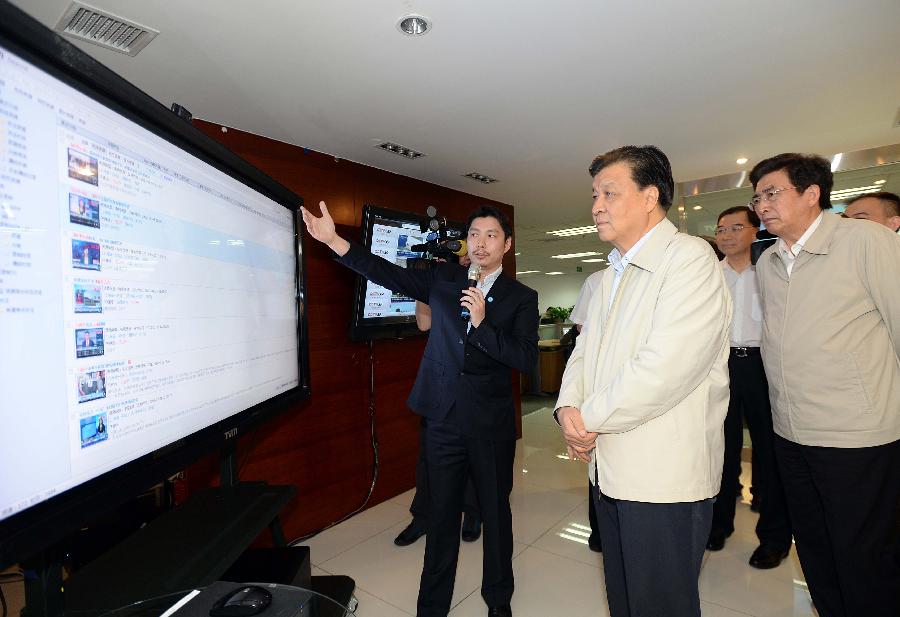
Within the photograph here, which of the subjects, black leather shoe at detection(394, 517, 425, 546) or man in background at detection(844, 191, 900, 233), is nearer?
man in background at detection(844, 191, 900, 233)

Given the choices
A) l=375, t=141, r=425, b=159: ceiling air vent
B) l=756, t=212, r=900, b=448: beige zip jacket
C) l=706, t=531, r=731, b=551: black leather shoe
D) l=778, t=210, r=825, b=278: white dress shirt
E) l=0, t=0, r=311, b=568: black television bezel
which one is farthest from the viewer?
l=375, t=141, r=425, b=159: ceiling air vent

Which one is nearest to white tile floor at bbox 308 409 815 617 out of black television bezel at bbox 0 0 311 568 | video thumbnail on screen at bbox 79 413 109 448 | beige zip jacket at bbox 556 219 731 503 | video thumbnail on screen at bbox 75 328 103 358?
beige zip jacket at bbox 556 219 731 503

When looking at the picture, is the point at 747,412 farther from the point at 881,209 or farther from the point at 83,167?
the point at 83,167

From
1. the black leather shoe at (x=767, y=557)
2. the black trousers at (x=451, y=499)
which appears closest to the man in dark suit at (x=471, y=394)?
the black trousers at (x=451, y=499)

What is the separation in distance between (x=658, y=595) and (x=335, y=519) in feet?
8.01

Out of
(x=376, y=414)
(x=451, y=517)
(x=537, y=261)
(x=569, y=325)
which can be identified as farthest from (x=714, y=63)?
(x=537, y=261)

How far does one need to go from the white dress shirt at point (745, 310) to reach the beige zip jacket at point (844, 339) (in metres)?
0.88

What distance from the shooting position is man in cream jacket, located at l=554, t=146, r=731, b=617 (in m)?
1.11

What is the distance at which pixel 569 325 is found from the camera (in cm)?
841

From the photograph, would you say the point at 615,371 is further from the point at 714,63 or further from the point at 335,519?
the point at 335,519

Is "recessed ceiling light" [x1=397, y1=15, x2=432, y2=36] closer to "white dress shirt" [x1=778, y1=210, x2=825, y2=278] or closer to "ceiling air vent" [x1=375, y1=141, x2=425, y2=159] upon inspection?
"ceiling air vent" [x1=375, y1=141, x2=425, y2=159]

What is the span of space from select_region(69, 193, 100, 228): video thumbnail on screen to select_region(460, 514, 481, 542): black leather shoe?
8.40 feet

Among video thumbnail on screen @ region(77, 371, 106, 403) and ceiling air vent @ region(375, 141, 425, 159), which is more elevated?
ceiling air vent @ region(375, 141, 425, 159)

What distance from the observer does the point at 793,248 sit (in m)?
1.69
